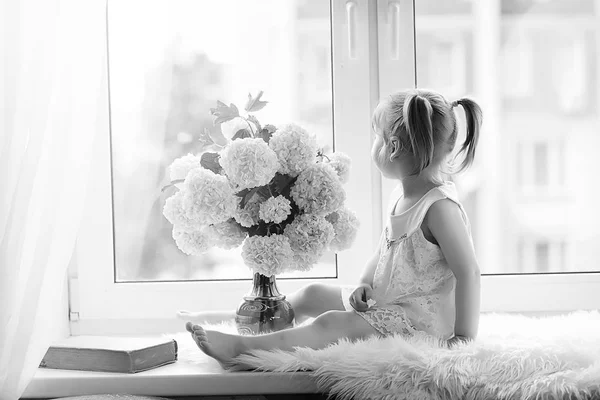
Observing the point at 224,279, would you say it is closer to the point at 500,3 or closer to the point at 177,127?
the point at 177,127

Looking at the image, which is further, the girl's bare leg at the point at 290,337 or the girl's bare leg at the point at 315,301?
the girl's bare leg at the point at 315,301

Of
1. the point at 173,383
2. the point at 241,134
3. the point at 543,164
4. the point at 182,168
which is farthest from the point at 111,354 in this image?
the point at 543,164

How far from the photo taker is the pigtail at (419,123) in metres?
1.36

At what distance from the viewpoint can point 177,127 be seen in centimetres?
173

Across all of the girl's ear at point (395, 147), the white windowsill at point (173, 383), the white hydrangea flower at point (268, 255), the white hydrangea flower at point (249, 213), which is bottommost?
the white windowsill at point (173, 383)

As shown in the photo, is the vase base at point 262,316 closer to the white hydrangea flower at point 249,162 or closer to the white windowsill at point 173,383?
the white windowsill at point 173,383

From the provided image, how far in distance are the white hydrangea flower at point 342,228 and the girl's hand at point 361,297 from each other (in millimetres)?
86

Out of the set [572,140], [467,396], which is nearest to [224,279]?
[467,396]

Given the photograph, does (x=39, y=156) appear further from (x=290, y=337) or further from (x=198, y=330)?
(x=290, y=337)

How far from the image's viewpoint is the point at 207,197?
129 centimetres

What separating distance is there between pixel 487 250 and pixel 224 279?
2.06 feet

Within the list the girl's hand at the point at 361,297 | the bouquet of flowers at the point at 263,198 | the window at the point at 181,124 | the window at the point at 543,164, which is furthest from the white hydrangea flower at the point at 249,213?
the window at the point at 543,164

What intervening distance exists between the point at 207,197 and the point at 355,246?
0.52 m

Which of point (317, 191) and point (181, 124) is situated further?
point (181, 124)
